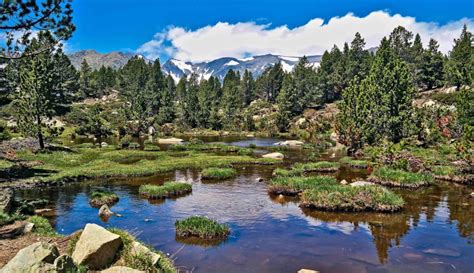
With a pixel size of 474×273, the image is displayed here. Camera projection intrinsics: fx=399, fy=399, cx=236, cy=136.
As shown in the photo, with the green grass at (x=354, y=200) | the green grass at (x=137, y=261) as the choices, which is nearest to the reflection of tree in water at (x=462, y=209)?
the green grass at (x=354, y=200)

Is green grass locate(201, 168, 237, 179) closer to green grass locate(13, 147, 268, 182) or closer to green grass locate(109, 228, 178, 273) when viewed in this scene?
green grass locate(13, 147, 268, 182)

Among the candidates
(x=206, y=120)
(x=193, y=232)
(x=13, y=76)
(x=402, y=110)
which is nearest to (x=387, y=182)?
(x=193, y=232)

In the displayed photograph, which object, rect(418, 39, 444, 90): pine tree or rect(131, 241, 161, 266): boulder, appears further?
rect(418, 39, 444, 90): pine tree

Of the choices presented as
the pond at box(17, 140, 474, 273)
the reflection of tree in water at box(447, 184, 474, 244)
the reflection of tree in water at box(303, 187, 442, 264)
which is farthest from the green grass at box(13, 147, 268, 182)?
the reflection of tree in water at box(447, 184, 474, 244)

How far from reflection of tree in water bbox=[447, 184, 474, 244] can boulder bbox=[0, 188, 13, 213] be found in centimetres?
3100

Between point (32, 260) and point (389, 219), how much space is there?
26.0 m

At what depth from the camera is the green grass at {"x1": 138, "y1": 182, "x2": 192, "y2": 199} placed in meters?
38.6

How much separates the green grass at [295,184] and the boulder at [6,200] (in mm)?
23073

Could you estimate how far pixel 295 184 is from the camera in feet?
130

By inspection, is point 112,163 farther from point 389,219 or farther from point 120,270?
point 120,270

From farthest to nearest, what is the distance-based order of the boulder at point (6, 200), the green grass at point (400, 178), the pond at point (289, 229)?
1. the green grass at point (400, 178)
2. the boulder at point (6, 200)
3. the pond at point (289, 229)

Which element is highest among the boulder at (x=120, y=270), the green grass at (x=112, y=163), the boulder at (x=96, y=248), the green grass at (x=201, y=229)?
the boulder at (x=96, y=248)

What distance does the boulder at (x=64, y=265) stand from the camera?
13.1 metres

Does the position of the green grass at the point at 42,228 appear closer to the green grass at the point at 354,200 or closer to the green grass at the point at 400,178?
the green grass at the point at 354,200
